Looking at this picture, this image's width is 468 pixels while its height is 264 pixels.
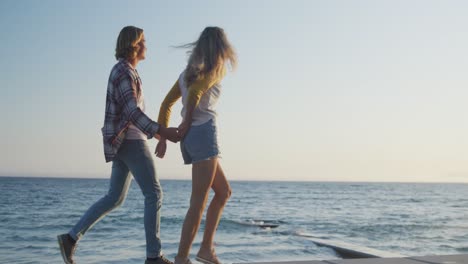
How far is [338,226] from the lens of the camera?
75.9ft

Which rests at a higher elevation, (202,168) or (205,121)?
(205,121)

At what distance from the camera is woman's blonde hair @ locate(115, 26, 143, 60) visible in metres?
3.67

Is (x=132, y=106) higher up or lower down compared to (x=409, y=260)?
higher up

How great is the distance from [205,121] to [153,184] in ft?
1.73

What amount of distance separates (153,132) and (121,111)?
0.29m

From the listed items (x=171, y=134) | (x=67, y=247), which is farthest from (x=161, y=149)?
(x=67, y=247)

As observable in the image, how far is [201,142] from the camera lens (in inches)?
142

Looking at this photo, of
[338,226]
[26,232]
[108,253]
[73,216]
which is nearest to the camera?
[108,253]

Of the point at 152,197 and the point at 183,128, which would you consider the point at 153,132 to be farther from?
the point at 152,197

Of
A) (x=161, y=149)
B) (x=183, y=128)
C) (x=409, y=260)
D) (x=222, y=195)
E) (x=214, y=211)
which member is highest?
(x=183, y=128)

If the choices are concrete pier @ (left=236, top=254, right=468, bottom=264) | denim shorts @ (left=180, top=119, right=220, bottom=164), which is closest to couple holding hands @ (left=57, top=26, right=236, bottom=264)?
denim shorts @ (left=180, top=119, right=220, bottom=164)

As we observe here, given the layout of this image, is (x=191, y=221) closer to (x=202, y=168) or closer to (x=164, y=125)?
(x=202, y=168)

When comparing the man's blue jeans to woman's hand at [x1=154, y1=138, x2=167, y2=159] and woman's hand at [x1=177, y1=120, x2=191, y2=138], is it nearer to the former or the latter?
woman's hand at [x1=154, y1=138, x2=167, y2=159]

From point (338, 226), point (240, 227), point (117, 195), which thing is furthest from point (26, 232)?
point (117, 195)
